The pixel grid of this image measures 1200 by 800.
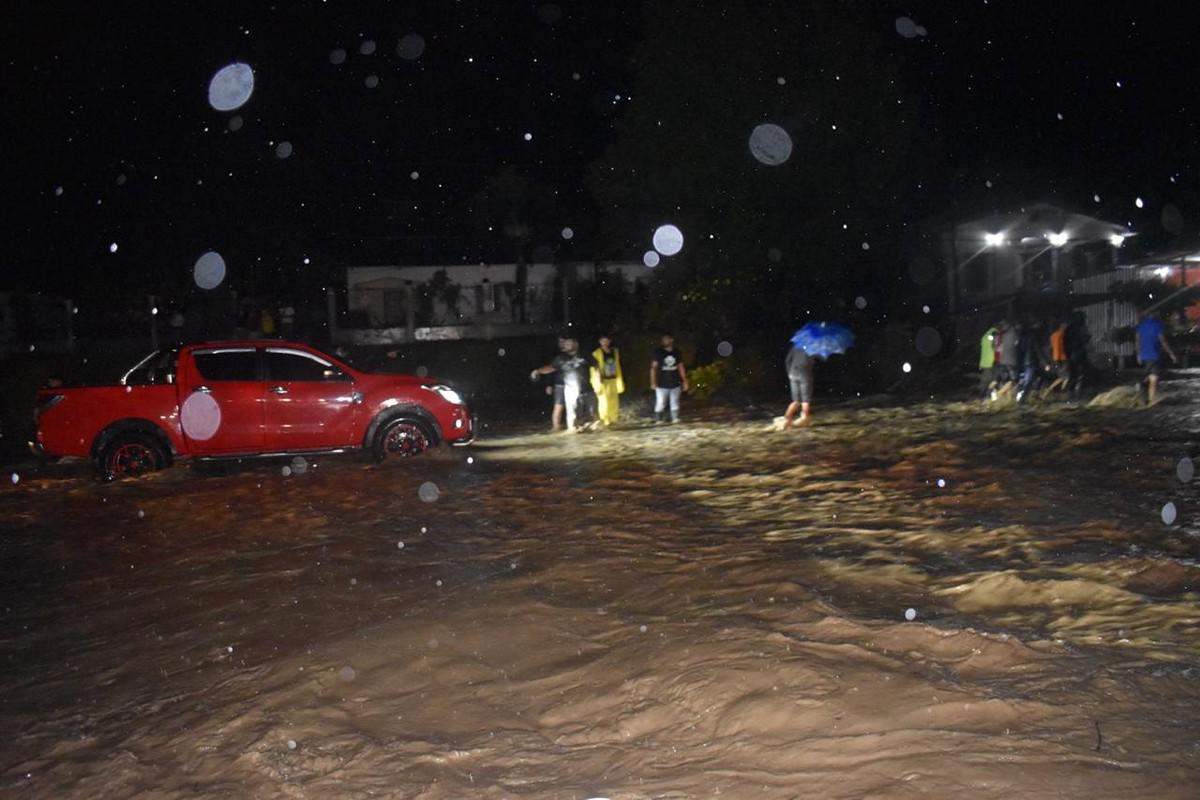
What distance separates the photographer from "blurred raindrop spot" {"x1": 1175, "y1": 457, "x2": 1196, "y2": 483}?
10984mm

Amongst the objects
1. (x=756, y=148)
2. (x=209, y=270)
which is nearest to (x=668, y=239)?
(x=756, y=148)

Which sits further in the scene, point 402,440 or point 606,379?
point 606,379

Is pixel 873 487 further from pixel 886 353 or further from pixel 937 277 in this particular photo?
pixel 937 277

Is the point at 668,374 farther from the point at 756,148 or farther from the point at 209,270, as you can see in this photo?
the point at 209,270

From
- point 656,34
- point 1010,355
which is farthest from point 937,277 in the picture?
point 1010,355

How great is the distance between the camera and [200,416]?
13430 millimetres

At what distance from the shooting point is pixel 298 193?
30.0 metres

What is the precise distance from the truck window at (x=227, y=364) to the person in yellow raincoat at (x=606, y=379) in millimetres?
6448

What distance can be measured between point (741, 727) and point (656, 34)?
76.0ft

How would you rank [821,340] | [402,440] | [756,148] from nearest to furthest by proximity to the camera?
[402,440] < [821,340] < [756,148]

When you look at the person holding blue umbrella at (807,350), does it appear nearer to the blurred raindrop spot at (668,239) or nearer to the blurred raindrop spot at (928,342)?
the blurred raindrop spot at (928,342)

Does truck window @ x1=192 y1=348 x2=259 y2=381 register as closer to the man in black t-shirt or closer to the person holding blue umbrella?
the man in black t-shirt

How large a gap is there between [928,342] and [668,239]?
22.4 feet

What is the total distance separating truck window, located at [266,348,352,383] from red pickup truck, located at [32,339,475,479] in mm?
13
